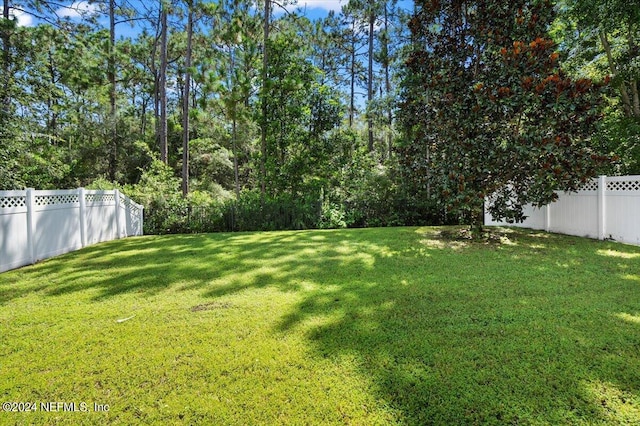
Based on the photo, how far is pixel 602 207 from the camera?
5875 mm

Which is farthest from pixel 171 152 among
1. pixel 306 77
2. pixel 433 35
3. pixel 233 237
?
pixel 433 35

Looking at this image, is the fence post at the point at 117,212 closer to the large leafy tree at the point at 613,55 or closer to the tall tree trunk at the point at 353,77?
the large leafy tree at the point at 613,55

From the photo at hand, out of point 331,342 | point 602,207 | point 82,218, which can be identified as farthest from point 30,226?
point 602,207

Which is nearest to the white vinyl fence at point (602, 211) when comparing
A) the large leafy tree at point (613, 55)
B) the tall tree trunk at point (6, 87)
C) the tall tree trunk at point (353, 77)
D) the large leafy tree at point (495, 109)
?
the large leafy tree at point (495, 109)

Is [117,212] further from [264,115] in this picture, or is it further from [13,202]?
[264,115]

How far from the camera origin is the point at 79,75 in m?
12.9

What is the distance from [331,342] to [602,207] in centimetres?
622

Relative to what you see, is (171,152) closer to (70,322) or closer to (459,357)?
(70,322)

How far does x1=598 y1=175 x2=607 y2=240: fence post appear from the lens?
5840 millimetres

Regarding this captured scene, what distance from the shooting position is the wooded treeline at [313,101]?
5.45 meters

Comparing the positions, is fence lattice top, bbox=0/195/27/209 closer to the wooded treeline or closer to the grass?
the grass

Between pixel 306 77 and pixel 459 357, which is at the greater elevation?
pixel 306 77

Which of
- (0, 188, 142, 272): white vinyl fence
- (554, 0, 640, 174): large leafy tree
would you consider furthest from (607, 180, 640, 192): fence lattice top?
(0, 188, 142, 272): white vinyl fence

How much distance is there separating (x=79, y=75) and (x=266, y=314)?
1493 cm
